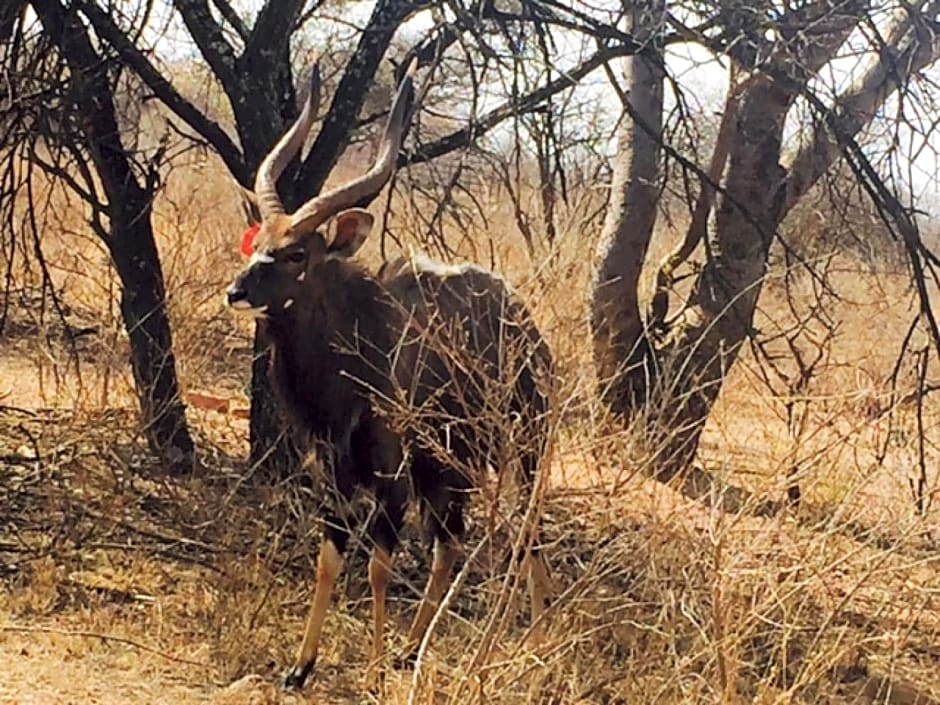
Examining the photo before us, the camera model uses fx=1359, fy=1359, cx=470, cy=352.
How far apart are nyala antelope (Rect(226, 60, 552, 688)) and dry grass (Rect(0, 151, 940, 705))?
0.28 metres

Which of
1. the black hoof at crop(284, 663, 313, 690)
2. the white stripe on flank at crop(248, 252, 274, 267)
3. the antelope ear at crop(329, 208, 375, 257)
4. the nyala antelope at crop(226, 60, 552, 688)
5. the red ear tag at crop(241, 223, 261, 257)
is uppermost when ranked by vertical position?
the antelope ear at crop(329, 208, 375, 257)

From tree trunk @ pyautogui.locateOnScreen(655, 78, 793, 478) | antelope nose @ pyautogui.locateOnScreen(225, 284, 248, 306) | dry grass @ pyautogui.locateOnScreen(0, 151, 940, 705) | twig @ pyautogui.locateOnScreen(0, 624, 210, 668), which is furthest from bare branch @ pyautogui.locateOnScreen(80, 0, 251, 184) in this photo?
tree trunk @ pyautogui.locateOnScreen(655, 78, 793, 478)

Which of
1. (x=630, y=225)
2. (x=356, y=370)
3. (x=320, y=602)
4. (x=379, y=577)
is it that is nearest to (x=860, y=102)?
(x=630, y=225)

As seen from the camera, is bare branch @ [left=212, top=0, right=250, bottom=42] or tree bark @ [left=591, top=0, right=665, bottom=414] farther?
tree bark @ [left=591, top=0, right=665, bottom=414]

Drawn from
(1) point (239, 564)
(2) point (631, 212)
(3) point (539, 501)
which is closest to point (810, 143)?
(2) point (631, 212)

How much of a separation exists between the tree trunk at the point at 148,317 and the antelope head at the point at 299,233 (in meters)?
1.84

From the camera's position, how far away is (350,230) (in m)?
5.46

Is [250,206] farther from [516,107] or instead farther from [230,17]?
[230,17]

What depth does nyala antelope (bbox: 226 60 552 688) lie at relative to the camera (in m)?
5.23

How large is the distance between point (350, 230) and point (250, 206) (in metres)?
0.61

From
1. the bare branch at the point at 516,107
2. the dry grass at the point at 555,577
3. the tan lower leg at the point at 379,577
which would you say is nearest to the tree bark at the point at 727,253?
the dry grass at the point at 555,577

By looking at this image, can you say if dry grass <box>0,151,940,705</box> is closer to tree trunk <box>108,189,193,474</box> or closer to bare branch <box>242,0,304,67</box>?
tree trunk <box>108,189,193,474</box>

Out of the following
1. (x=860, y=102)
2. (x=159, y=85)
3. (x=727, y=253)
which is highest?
(x=860, y=102)

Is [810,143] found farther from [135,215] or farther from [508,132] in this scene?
[135,215]
